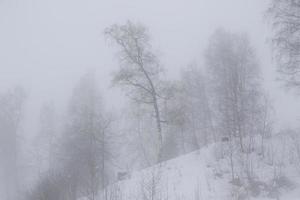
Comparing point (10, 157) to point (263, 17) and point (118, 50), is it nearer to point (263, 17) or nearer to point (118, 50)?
point (118, 50)

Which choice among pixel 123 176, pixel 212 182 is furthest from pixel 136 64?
pixel 212 182

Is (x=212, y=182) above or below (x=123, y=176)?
below

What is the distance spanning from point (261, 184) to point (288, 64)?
15.4 feet

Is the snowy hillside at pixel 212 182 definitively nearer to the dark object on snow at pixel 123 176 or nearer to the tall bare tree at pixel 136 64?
the dark object on snow at pixel 123 176

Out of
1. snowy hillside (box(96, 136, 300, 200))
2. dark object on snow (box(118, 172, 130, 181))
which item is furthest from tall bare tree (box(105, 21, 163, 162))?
snowy hillside (box(96, 136, 300, 200))

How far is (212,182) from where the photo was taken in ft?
36.8

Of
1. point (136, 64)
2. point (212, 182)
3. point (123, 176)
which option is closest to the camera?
point (212, 182)

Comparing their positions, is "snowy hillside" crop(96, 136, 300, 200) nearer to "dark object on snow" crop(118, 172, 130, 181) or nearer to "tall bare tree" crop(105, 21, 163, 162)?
"dark object on snow" crop(118, 172, 130, 181)

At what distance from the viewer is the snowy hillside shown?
9.77 metres

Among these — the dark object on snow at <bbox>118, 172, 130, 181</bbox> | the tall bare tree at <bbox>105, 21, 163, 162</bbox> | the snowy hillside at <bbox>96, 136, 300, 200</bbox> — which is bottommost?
the snowy hillside at <bbox>96, 136, 300, 200</bbox>

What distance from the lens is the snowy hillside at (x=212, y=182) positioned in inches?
384

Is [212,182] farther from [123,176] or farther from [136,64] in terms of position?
[136,64]

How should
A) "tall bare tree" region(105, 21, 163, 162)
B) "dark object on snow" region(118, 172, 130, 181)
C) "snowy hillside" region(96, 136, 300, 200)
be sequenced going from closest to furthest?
1. "snowy hillside" region(96, 136, 300, 200)
2. "dark object on snow" region(118, 172, 130, 181)
3. "tall bare tree" region(105, 21, 163, 162)

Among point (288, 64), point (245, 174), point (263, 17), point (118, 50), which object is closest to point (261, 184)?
point (245, 174)
